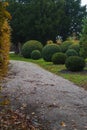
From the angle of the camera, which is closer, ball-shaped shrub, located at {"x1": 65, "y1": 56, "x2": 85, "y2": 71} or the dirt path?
the dirt path

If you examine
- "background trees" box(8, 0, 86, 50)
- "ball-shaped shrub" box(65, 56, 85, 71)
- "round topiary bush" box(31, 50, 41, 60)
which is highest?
"background trees" box(8, 0, 86, 50)

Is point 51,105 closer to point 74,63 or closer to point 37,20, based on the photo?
point 74,63

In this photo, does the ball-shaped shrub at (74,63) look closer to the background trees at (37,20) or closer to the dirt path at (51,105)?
the dirt path at (51,105)

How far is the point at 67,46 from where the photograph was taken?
3925 centimetres

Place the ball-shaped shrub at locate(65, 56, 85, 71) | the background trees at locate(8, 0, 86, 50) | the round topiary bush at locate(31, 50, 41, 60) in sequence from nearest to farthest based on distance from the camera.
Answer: the ball-shaped shrub at locate(65, 56, 85, 71)
the round topiary bush at locate(31, 50, 41, 60)
the background trees at locate(8, 0, 86, 50)

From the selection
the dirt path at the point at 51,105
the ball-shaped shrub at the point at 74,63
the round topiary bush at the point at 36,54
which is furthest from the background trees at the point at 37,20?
the dirt path at the point at 51,105

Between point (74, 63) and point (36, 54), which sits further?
point (36, 54)

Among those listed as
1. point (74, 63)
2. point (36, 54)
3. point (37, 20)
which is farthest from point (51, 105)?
point (37, 20)

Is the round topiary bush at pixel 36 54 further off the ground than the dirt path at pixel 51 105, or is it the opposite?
the dirt path at pixel 51 105

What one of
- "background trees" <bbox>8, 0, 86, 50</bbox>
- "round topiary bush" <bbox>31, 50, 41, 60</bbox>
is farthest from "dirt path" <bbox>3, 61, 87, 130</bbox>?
"background trees" <bbox>8, 0, 86, 50</bbox>

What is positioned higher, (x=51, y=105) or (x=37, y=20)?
(x=37, y=20)

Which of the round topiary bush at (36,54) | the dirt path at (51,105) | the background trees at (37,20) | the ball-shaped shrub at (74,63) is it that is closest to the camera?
the dirt path at (51,105)

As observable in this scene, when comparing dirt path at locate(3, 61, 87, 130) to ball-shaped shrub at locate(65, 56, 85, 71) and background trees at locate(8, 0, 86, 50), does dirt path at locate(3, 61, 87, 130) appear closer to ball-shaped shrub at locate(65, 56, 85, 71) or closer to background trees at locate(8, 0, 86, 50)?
ball-shaped shrub at locate(65, 56, 85, 71)

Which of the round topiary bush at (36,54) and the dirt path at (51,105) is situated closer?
the dirt path at (51,105)
